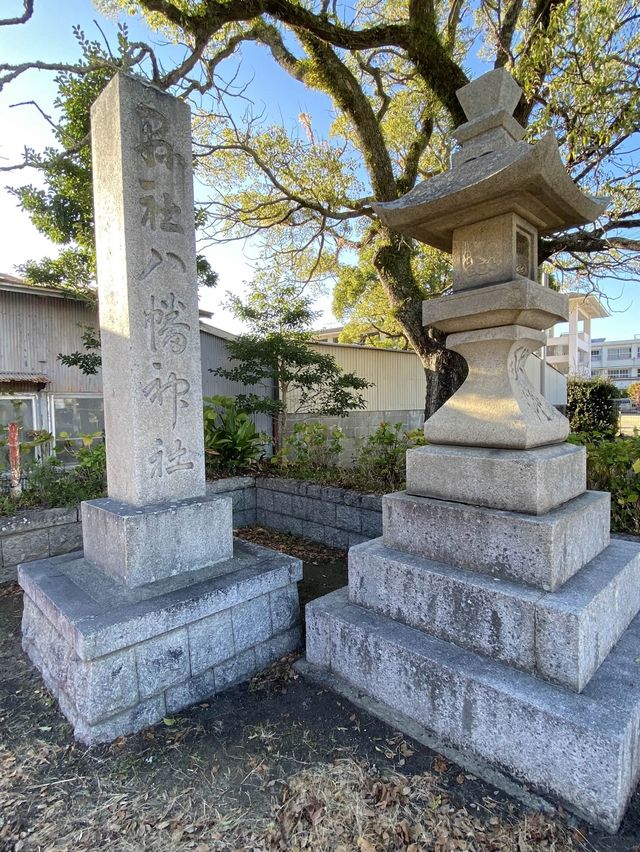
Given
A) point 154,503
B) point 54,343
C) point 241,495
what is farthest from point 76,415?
point 154,503

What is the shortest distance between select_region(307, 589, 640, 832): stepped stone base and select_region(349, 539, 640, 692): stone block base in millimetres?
63

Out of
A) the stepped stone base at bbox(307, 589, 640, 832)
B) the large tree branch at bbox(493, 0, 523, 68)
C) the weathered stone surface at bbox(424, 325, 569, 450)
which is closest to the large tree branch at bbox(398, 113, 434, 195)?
the large tree branch at bbox(493, 0, 523, 68)

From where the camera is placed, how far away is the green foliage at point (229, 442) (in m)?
5.54

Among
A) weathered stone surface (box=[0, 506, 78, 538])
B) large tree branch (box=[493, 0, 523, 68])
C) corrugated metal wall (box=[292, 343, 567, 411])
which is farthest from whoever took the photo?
corrugated metal wall (box=[292, 343, 567, 411])

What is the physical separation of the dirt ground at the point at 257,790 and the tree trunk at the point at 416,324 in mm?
5030

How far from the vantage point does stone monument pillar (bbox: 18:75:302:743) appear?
86.0 inches

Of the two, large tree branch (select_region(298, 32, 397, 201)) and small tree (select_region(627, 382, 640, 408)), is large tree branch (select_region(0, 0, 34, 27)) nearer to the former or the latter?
large tree branch (select_region(298, 32, 397, 201))

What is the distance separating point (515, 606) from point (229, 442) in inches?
168

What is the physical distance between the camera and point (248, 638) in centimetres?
248

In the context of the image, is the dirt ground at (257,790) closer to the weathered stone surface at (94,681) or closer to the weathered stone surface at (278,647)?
the weathered stone surface at (94,681)

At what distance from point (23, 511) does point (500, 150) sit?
4518mm

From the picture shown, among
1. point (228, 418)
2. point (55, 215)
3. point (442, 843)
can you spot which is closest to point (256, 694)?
point (442, 843)

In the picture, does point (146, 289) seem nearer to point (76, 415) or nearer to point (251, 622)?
point (251, 622)

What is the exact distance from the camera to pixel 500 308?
2174mm
